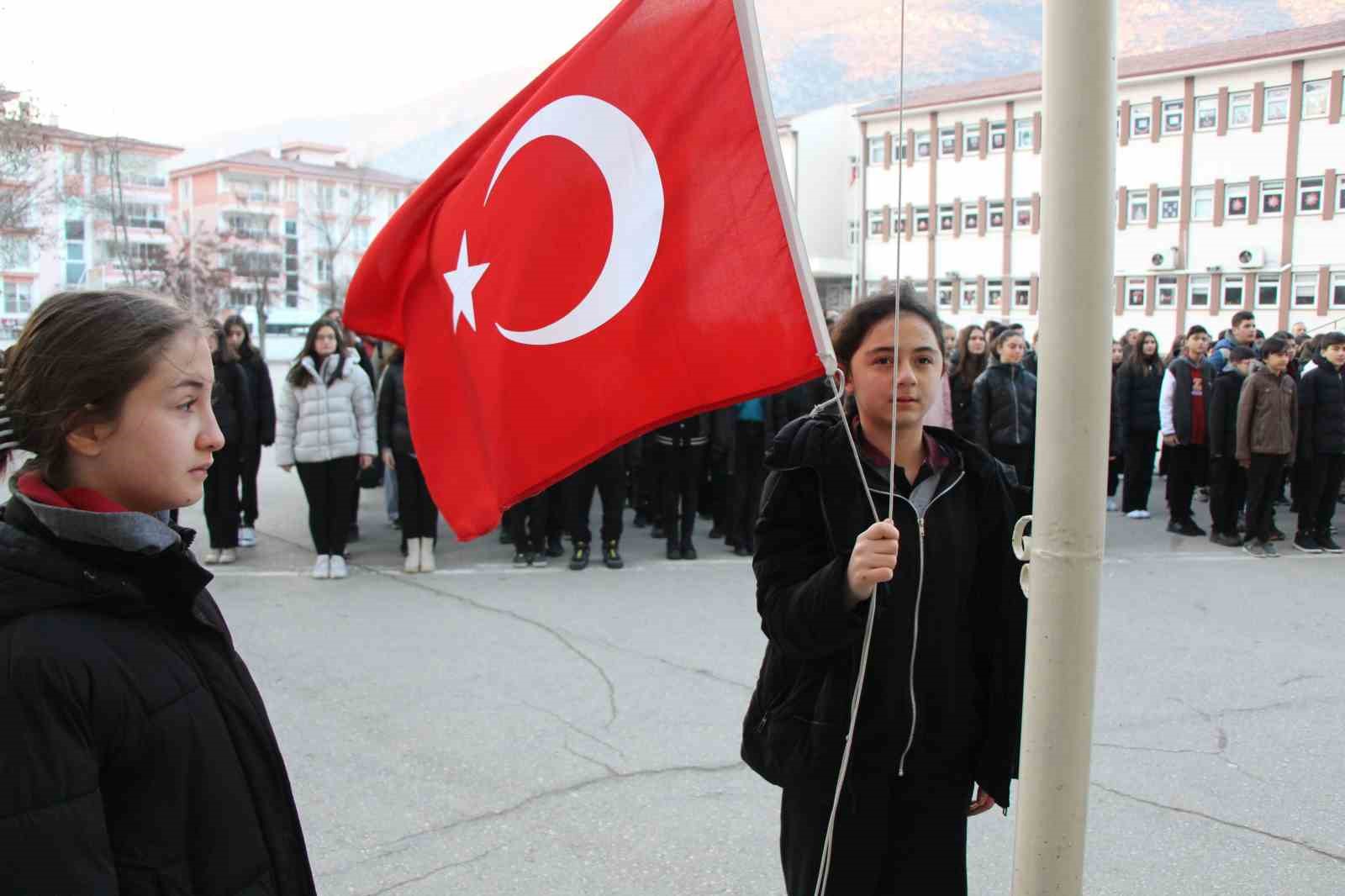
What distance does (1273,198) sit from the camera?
45.0 m

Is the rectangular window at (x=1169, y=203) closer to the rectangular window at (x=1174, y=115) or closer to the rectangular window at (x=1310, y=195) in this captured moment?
the rectangular window at (x=1174, y=115)

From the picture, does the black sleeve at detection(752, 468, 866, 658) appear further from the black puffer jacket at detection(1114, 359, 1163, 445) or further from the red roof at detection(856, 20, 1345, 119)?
the red roof at detection(856, 20, 1345, 119)

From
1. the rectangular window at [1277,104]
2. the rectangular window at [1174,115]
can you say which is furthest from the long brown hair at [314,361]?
the rectangular window at [1174,115]

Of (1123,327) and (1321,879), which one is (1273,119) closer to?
(1123,327)

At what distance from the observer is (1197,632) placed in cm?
706

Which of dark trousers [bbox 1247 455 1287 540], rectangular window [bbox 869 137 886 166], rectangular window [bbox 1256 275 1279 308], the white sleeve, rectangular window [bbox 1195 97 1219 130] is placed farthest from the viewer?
rectangular window [bbox 869 137 886 166]

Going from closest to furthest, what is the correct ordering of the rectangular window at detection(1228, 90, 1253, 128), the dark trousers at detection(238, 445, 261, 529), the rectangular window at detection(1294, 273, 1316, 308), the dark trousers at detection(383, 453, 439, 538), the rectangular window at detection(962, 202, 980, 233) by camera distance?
the dark trousers at detection(383, 453, 439, 538) → the dark trousers at detection(238, 445, 261, 529) → the rectangular window at detection(1228, 90, 1253, 128) → the rectangular window at detection(1294, 273, 1316, 308) → the rectangular window at detection(962, 202, 980, 233)

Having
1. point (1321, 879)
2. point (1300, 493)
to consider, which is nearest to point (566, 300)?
point (1321, 879)

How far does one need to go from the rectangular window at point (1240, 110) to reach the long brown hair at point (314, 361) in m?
44.8

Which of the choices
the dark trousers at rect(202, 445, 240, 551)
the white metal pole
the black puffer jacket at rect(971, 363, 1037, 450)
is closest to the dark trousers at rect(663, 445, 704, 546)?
the black puffer jacket at rect(971, 363, 1037, 450)

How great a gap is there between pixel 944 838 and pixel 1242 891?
1899mm

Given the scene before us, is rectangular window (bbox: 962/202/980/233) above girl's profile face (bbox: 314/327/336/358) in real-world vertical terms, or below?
above

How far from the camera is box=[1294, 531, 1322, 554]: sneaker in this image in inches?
400

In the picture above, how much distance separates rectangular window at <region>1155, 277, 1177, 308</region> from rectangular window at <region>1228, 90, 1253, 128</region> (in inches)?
261
